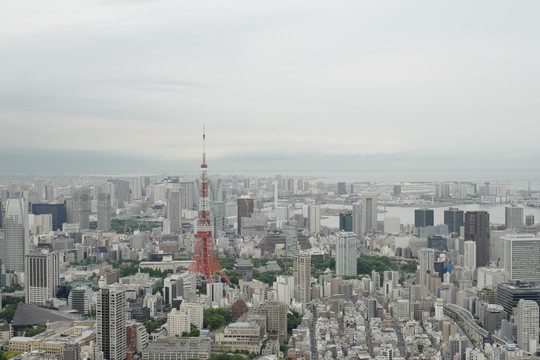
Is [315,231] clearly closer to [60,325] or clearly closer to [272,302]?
[272,302]

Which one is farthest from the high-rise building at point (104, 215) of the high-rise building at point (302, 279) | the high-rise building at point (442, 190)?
the high-rise building at point (442, 190)

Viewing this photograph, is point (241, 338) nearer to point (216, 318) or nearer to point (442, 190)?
point (216, 318)

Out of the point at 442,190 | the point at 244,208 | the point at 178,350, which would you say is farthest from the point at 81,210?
the point at 178,350

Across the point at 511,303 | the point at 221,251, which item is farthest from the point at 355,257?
the point at 511,303

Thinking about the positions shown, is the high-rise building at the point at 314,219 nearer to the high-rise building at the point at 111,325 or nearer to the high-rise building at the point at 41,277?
the high-rise building at the point at 41,277

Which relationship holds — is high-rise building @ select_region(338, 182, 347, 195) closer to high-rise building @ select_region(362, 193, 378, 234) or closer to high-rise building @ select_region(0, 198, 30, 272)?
high-rise building @ select_region(362, 193, 378, 234)

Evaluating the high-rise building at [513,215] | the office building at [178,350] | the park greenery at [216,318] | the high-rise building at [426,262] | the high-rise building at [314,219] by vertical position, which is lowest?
the park greenery at [216,318]
